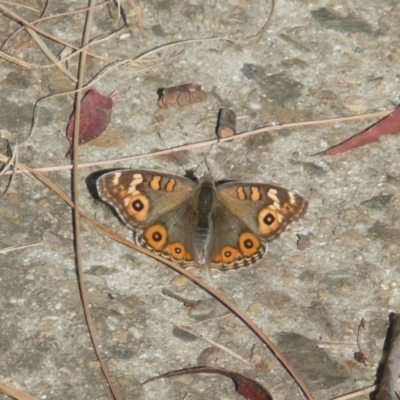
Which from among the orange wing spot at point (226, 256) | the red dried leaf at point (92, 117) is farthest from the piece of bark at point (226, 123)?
the orange wing spot at point (226, 256)

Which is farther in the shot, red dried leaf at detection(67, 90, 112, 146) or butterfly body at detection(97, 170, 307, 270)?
red dried leaf at detection(67, 90, 112, 146)

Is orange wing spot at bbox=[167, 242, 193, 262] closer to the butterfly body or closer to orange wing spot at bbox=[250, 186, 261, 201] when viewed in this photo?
the butterfly body

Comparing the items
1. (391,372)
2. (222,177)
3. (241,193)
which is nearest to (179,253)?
(241,193)

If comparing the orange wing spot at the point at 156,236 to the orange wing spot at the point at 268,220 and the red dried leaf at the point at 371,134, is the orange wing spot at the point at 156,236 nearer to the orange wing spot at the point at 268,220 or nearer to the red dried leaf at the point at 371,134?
the orange wing spot at the point at 268,220

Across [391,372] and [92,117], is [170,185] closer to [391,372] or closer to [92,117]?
[92,117]

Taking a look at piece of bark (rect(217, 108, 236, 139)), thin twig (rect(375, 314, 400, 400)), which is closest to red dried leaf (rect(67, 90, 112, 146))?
piece of bark (rect(217, 108, 236, 139))

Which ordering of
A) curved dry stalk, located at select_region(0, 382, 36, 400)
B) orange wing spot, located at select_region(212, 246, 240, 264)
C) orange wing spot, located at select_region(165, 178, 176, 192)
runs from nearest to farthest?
curved dry stalk, located at select_region(0, 382, 36, 400) < orange wing spot, located at select_region(212, 246, 240, 264) < orange wing spot, located at select_region(165, 178, 176, 192)
